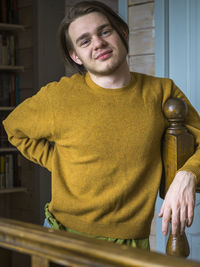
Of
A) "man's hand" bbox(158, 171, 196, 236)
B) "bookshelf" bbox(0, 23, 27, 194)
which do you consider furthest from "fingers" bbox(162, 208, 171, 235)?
"bookshelf" bbox(0, 23, 27, 194)

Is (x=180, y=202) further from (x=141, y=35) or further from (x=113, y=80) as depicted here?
(x=141, y=35)

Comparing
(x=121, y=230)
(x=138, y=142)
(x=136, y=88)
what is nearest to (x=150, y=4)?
(x=136, y=88)

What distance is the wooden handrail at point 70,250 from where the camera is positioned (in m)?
0.41

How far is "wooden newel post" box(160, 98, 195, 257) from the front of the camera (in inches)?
48.4

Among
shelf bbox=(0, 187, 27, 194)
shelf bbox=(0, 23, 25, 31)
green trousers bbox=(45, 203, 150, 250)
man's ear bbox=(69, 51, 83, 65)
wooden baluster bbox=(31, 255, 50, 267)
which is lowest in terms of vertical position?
shelf bbox=(0, 187, 27, 194)

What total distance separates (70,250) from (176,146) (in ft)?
2.78

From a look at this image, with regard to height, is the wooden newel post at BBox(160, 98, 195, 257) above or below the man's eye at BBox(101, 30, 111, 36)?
below

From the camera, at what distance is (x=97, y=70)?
4.35 feet

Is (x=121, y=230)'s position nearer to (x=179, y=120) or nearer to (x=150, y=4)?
(x=179, y=120)

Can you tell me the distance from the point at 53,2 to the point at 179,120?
9.55ft

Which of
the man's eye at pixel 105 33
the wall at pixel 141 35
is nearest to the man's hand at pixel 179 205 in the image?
the man's eye at pixel 105 33

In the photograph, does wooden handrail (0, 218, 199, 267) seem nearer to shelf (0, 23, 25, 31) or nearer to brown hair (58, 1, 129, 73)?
brown hair (58, 1, 129, 73)

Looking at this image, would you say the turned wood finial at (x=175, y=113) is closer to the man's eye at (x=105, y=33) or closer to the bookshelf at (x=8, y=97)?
the man's eye at (x=105, y=33)

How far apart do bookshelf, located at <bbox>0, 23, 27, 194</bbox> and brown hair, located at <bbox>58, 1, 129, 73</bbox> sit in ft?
8.40
